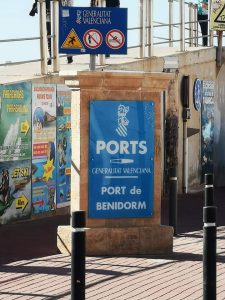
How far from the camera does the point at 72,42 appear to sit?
1374 cm

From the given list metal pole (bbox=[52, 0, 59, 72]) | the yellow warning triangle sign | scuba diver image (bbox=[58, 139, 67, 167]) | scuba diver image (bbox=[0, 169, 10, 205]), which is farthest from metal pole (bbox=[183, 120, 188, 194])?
the yellow warning triangle sign

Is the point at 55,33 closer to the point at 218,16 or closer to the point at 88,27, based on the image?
the point at 88,27

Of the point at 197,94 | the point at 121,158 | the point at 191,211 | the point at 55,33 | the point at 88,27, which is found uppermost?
the point at 55,33

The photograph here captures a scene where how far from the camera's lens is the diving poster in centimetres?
1609

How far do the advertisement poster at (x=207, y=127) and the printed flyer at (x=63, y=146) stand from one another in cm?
672

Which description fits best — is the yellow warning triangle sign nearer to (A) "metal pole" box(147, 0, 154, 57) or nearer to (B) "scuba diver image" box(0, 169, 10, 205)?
(B) "scuba diver image" box(0, 169, 10, 205)

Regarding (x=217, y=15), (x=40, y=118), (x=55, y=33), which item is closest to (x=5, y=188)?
(x=40, y=118)

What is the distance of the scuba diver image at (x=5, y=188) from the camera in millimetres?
15055

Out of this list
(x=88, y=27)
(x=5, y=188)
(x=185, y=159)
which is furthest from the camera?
(x=185, y=159)

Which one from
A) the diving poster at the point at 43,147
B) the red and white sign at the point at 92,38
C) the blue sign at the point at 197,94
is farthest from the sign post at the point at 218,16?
the red and white sign at the point at 92,38

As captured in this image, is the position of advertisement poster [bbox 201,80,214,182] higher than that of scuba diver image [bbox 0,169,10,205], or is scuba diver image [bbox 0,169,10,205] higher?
advertisement poster [bbox 201,80,214,182]

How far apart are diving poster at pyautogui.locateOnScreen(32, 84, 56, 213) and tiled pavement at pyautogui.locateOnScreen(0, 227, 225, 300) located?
4.26m

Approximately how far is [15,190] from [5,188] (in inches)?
13.4

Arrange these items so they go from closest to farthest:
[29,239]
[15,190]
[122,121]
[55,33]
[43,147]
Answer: [122,121]
[29,239]
[15,190]
[43,147]
[55,33]
